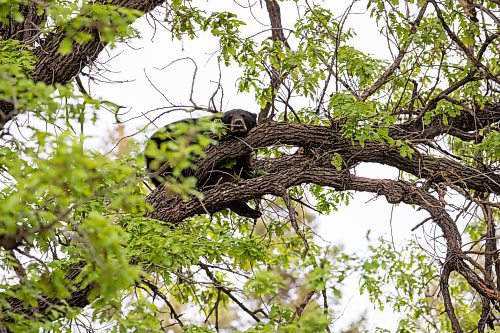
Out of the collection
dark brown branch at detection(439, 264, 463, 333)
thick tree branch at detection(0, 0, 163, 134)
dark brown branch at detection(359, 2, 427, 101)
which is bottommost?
dark brown branch at detection(439, 264, 463, 333)

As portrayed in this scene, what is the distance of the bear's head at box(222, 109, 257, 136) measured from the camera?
550cm

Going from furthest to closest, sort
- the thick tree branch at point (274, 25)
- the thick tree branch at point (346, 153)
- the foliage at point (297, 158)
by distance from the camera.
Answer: the thick tree branch at point (274, 25) → the thick tree branch at point (346, 153) → the foliage at point (297, 158)

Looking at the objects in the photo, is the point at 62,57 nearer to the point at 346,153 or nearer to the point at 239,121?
the point at 239,121

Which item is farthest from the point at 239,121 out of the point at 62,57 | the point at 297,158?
the point at 62,57

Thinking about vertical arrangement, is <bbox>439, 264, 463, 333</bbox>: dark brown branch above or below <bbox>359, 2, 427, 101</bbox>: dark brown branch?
below

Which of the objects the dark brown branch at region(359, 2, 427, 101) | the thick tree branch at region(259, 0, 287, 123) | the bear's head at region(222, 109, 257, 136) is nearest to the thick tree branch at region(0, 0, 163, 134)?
the bear's head at region(222, 109, 257, 136)

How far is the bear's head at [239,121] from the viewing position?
550 centimetres

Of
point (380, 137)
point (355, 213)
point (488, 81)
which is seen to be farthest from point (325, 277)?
point (355, 213)

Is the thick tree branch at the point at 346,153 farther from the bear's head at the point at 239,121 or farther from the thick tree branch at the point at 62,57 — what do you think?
the thick tree branch at the point at 62,57

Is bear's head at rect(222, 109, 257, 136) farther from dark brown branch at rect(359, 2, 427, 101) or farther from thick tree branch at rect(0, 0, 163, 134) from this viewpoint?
thick tree branch at rect(0, 0, 163, 134)

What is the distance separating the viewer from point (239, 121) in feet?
18.8

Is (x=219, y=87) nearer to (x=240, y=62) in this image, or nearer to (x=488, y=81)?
(x=240, y=62)

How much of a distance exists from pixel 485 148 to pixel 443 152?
1.00ft

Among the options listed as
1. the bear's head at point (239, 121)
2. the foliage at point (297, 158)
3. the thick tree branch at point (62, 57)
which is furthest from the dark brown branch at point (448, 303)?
the thick tree branch at point (62, 57)
